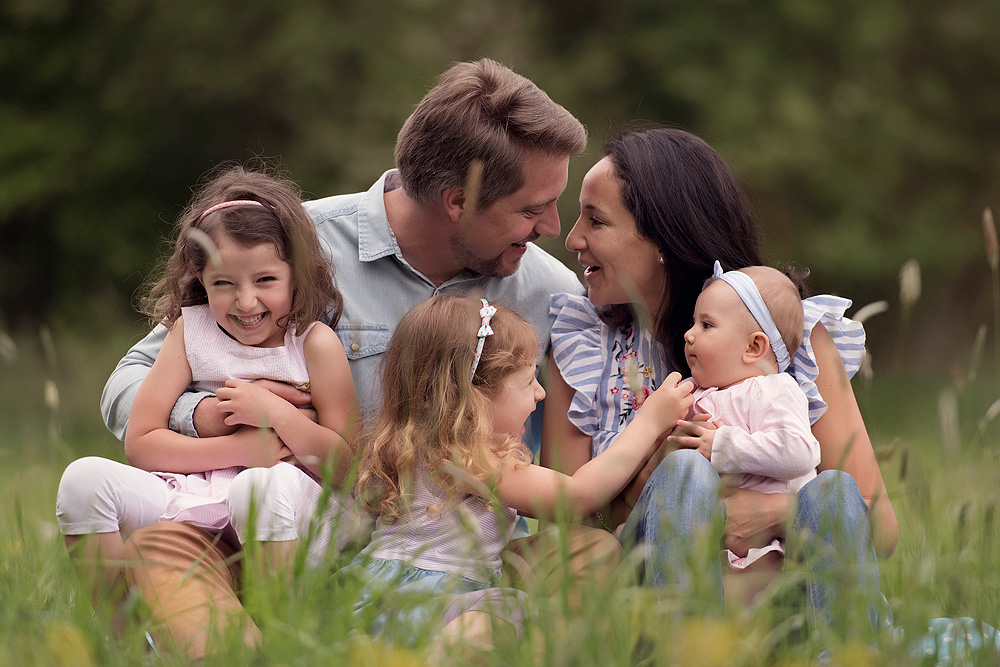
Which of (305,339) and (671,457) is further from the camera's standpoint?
(305,339)

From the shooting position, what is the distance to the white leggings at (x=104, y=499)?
212 cm

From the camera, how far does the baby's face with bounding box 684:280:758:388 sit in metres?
2.39

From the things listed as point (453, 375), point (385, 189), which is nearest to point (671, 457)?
point (453, 375)

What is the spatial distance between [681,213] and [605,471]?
0.76 meters

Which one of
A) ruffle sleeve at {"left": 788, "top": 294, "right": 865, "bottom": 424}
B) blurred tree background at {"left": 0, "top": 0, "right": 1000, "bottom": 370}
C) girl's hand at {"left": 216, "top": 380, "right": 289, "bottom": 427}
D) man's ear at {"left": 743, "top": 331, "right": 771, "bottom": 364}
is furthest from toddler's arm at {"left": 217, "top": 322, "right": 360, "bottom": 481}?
blurred tree background at {"left": 0, "top": 0, "right": 1000, "bottom": 370}

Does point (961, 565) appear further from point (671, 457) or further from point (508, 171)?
point (508, 171)

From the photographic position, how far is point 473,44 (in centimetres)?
886

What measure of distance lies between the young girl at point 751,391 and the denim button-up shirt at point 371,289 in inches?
21.5

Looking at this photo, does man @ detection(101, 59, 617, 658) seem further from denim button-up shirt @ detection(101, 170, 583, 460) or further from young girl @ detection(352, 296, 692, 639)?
young girl @ detection(352, 296, 692, 639)

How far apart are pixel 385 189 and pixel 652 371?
1.07m

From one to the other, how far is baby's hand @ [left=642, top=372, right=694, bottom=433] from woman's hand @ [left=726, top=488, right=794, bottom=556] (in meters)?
0.23

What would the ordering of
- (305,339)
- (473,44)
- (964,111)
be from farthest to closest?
(964,111), (473,44), (305,339)

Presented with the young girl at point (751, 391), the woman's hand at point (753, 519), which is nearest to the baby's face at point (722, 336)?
the young girl at point (751, 391)

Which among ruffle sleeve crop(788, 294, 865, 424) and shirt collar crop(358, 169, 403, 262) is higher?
shirt collar crop(358, 169, 403, 262)
